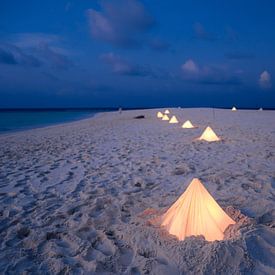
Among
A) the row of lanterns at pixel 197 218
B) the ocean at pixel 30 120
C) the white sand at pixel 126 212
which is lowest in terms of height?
the ocean at pixel 30 120

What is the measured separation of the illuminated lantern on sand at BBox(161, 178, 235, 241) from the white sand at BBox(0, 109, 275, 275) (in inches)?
4.1

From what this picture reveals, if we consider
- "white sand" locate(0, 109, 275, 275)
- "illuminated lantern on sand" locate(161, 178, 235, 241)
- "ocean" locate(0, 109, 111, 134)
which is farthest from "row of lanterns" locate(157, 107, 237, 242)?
"ocean" locate(0, 109, 111, 134)

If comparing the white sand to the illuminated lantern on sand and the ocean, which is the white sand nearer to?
the illuminated lantern on sand

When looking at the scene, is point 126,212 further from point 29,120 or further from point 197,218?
point 29,120

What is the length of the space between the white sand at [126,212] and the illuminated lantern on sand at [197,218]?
10 cm

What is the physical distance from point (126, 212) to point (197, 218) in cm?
128

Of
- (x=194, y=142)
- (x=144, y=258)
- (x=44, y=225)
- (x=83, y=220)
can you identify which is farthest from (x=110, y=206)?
(x=194, y=142)

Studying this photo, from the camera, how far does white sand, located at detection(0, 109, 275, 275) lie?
2.55 meters

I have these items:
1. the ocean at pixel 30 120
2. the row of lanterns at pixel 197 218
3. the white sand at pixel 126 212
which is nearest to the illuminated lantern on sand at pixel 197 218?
the row of lanterns at pixel 197 218

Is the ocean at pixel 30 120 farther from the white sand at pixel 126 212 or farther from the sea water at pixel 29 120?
the white sand at pixel 126 212

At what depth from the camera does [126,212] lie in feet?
12.5

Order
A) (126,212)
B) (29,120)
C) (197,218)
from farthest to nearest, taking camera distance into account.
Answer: (29,120) < (126,212) < (197,218)

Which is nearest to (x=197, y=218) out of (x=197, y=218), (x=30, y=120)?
(x=197, y=218)

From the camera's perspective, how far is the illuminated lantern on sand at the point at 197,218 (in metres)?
2.85
